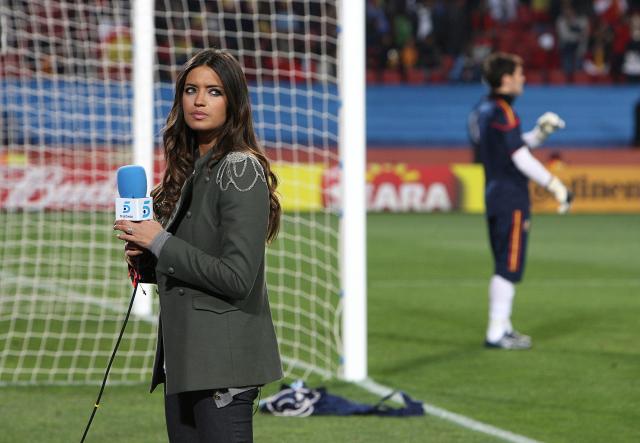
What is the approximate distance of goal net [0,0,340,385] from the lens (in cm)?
868

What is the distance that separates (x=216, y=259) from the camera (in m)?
3.38

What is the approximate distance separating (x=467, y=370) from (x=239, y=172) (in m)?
4.98

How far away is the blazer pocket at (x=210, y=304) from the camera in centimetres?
346

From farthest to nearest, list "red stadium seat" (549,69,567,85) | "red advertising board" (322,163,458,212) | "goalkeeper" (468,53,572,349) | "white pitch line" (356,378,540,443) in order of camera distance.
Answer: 1. "red stadium seat" (549,69,567,85)
2. "red advertising board" (322,163,458,212)
3. "goalkeeper" (468,53,572,349)
4. "white pitch line" (356,378,540,443)

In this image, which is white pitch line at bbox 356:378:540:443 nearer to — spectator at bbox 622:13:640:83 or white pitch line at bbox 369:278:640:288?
white pitch line at bbox 369:278:640:288

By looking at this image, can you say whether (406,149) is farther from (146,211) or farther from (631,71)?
(146,211)

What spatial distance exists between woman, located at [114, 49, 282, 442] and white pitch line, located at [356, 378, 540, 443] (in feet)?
9.27

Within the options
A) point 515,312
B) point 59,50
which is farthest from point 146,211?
point 59,50

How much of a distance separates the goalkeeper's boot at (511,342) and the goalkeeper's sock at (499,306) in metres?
0.03

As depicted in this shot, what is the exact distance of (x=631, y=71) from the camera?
29828 millimetres

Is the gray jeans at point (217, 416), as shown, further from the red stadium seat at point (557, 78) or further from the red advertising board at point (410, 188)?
the red stadium seat at point (557, 78)

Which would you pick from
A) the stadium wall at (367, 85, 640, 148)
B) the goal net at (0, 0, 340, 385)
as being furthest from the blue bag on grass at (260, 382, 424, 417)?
the stadium wall at (367, 85, 640, 148)

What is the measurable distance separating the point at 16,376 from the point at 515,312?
189 inches

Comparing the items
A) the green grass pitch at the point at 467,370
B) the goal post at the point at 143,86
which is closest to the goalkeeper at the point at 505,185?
the green grass pitch at the point at 467,370
